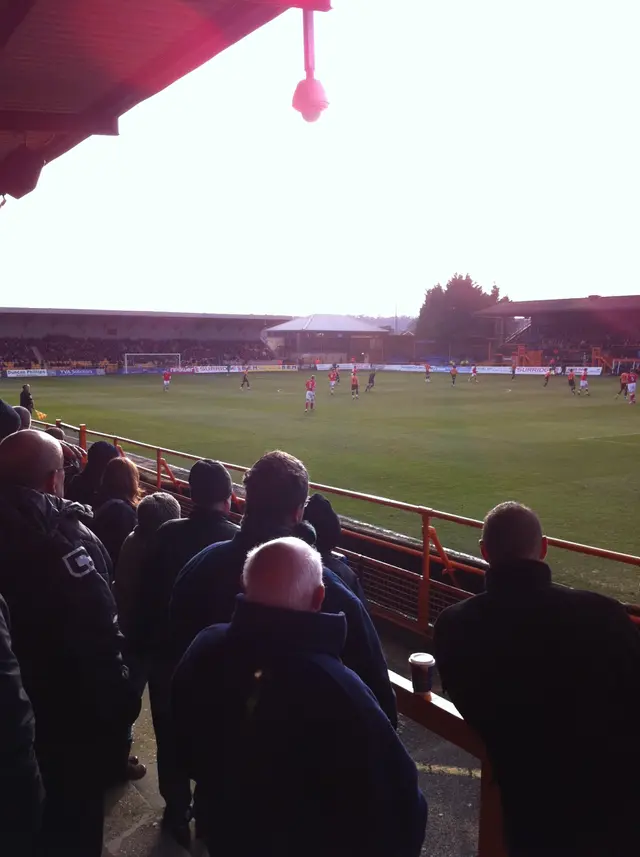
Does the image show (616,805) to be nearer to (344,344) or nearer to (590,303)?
(590,303)

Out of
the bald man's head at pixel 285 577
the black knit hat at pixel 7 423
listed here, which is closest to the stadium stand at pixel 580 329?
the black knit hat at pixel 7 423

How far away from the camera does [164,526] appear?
376 cm

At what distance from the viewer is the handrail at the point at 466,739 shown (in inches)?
97.0

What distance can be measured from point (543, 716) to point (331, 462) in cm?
1425

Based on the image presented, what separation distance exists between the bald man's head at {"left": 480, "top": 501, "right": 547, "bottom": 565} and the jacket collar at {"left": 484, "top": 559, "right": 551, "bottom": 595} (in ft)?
0.14

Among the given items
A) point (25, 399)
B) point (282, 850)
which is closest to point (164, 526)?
point (282, 850)

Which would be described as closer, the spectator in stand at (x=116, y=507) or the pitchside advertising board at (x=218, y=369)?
the spectator in stand at (x=116, y=507)

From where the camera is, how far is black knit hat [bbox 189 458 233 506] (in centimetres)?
362

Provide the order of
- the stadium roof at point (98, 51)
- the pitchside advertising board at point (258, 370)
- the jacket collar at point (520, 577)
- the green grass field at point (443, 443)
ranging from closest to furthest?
the jacket collar at point (520, 577)
the stadium roof at point (98, 51)
the green grass field at point (443, 443)
the pitchside advertising board at point (258, 370)

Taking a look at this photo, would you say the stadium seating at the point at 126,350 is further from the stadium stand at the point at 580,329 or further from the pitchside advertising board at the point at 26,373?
the stadium stand at the point at 580,329

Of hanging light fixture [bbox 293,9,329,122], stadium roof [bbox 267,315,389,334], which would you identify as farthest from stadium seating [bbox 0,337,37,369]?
hanging light fixture [bbox 293,9,329,122]

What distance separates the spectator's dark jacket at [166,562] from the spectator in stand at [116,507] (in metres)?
0.96

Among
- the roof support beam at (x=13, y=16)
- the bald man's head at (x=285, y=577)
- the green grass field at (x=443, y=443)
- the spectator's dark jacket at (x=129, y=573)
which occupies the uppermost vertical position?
the roof support beam at (x=13, y=16)

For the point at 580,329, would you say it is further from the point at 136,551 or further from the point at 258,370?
the point at 136,551
